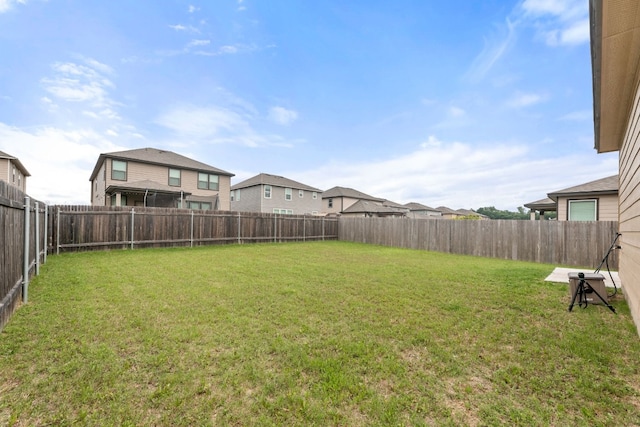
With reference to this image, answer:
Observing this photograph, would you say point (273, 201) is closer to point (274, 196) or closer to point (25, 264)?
point (274, 196)

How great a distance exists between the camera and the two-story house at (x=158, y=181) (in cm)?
1716

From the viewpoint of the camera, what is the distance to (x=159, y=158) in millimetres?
19453

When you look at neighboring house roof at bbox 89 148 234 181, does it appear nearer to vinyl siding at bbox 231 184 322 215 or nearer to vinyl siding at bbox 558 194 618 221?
vinyl siding at bbox 231 184 322 215

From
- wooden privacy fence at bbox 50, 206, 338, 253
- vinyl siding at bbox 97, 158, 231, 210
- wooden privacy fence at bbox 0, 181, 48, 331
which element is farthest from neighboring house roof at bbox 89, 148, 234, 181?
wooden privacy fence at bbox 0, 181, 48, 331

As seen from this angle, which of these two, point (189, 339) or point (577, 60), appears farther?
point (577, 60)

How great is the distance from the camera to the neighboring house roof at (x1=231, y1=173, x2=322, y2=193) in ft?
87.7

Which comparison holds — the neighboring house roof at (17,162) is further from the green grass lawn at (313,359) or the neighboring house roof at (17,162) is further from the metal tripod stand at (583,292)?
the metal tripod stand at (583,292)

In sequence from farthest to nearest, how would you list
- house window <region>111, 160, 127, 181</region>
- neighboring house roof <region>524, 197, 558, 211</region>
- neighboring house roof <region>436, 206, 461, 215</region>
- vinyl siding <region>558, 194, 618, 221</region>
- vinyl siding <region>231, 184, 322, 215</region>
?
neighboring house roof <region>436, 206, 461, 215</region>
vinyl siding <region>231, 184, 322, 215</region>
house window <region>111, 160, 127, 181</region>
neighboring house roof <region>524, 197, 558, 211</region>
vinyl siding <region>558, 194, 618, 221</region>

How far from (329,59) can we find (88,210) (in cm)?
1230

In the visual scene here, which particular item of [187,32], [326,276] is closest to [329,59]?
[187,32]

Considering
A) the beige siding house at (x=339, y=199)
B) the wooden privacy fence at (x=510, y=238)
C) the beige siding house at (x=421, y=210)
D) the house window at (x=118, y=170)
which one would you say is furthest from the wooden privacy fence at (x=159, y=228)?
the beige siding house at (x=421, y=210)

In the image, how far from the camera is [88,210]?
32.6 ft

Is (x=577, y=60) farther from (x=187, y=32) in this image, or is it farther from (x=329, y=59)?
(x=187, y=32)

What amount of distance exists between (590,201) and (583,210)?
1.49 feet
